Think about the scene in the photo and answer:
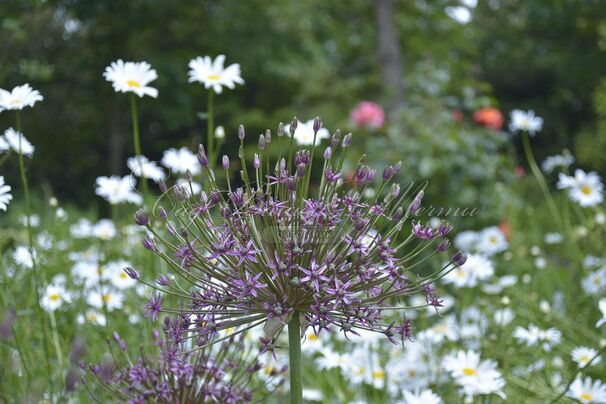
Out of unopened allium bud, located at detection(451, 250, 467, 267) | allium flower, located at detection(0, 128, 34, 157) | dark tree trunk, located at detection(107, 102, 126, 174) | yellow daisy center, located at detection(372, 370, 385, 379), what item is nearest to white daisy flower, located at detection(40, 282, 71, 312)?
allium flower, located at detection(0, 128, 34, 157)

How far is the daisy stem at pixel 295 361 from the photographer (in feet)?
5.34

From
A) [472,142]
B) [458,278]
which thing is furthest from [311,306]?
[472,142]

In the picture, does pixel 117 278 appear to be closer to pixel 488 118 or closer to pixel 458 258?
pixel 458 258

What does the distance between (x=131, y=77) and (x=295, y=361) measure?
47.1 inches

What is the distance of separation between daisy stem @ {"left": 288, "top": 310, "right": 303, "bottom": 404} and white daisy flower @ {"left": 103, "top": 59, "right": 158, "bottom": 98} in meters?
0.99

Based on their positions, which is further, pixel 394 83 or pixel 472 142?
pixel 394 83

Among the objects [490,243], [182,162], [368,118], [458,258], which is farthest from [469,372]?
[368,118]

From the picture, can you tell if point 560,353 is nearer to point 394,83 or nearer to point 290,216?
point 290,216

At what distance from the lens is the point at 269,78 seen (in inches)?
607

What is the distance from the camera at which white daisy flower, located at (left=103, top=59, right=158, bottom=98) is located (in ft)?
7.43

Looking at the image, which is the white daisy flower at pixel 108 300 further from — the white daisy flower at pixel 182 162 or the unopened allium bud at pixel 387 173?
the unopened allium bud at pixel 387 173

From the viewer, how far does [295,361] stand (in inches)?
65.0

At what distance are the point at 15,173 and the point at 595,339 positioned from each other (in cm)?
1021

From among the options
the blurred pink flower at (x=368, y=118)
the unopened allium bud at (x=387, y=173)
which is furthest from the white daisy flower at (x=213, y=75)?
the blurred pink flower at (x=368, y=118)
